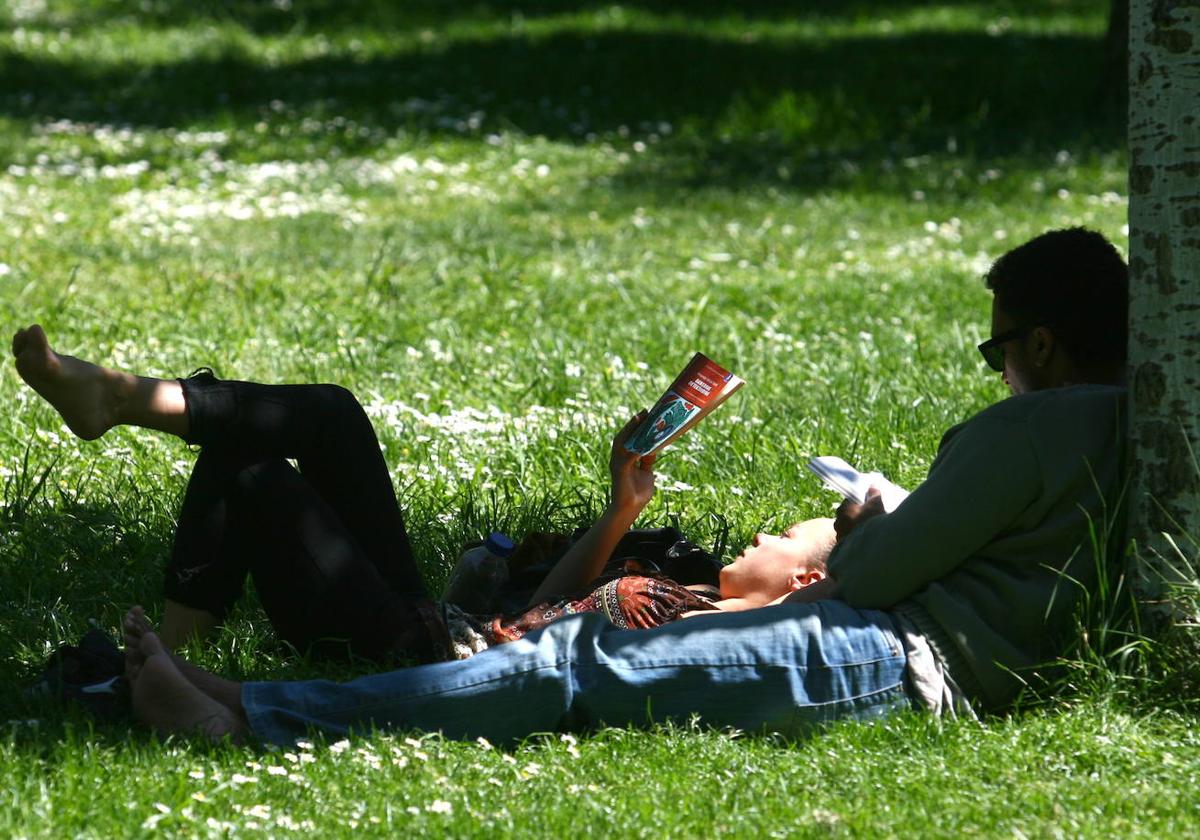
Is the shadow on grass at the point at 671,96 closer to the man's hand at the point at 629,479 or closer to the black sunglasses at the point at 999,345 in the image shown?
the man's hand at the point at 629,479

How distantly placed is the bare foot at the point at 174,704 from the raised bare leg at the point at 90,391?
1.50 feet

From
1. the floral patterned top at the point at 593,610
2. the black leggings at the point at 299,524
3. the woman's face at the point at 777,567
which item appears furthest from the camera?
the woman's face at the point at 777,567

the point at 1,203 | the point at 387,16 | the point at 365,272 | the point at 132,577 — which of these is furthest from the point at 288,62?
the point at 132,577

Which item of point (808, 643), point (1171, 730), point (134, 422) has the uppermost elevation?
point (134, 422)

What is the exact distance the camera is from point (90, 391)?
3215mm

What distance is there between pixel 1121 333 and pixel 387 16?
48.9ft

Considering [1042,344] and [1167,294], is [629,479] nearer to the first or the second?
[1042,344]

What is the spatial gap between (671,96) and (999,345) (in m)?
10.7

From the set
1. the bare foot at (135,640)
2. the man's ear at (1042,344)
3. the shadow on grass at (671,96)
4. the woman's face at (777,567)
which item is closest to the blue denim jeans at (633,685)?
the bare foot at (135,640)

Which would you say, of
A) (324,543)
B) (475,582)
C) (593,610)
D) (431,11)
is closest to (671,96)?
(431,11)

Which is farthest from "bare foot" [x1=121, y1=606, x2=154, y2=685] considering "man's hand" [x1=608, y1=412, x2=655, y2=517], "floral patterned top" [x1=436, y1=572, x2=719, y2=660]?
"man's hand" [x1=608, y1=412, x2=655, y2=517]

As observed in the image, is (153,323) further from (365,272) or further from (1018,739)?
(1018,739)

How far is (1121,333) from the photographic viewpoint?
342 centimetres

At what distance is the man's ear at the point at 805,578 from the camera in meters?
3.70
